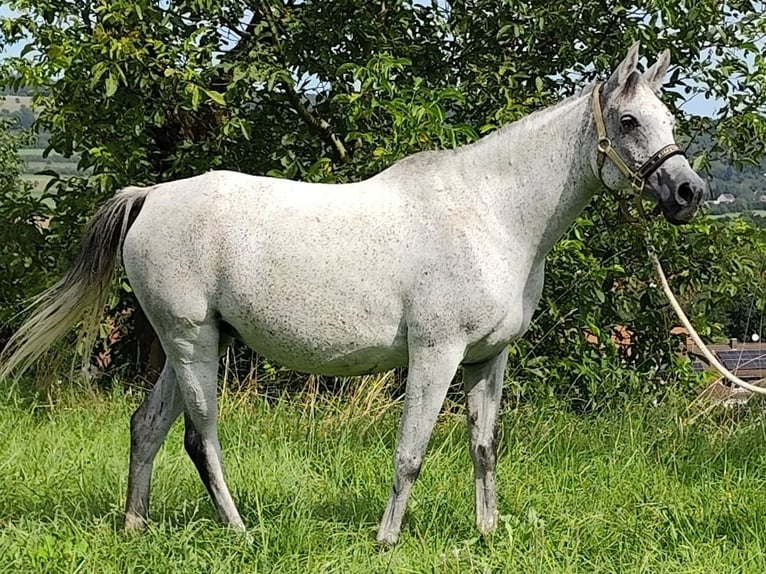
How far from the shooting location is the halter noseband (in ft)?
10.9

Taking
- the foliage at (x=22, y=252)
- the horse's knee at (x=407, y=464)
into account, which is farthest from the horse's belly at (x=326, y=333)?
the foliage at (x=22, y=252)

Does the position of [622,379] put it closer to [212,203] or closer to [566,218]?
[566,218]

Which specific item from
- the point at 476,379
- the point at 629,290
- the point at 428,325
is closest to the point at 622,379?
the point at 629,290

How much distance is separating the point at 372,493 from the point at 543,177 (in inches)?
70.7

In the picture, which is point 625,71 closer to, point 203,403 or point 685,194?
point 685,194

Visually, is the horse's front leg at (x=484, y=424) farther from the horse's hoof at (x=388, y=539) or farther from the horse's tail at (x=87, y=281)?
the horse's tail at (x=87, y=281)

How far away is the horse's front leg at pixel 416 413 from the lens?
3455mm

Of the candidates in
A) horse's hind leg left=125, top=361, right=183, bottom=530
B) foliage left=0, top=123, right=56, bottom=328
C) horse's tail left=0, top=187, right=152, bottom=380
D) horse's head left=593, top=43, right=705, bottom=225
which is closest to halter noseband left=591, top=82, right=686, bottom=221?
horse's head left=593, top=43, right=705, bottom=225

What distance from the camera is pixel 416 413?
11.6 ft

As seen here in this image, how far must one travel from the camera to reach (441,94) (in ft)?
16.6

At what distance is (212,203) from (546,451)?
2.51 m

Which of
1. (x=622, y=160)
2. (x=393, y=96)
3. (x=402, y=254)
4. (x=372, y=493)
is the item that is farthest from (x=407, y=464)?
(x=393, y=96)

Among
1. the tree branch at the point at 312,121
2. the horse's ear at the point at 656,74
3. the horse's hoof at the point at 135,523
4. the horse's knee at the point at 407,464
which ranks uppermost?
the horse's ear at the point at 656,74

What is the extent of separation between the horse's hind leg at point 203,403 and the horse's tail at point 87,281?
48cm
